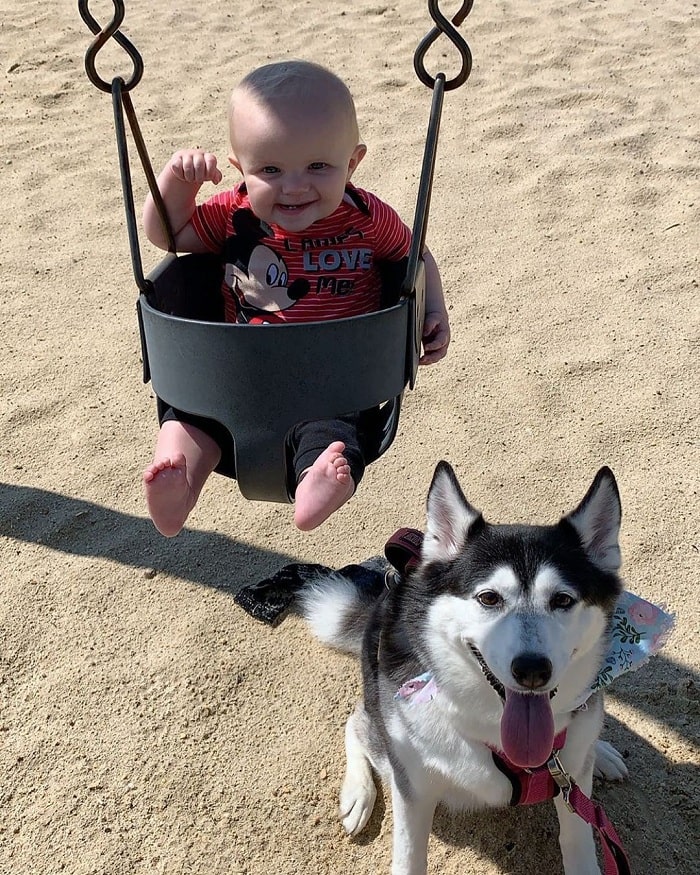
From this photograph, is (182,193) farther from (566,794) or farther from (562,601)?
(566,794)

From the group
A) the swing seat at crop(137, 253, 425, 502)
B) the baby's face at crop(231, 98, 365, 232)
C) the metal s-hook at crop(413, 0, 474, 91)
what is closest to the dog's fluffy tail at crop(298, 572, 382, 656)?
the swing seat at crop(137, 253, 425, 502)

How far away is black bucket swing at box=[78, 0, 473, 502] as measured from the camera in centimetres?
198

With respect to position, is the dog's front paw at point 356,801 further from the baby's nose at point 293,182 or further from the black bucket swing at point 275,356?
the baby's nose at point 293,182

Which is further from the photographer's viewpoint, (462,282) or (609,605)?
(462,282)

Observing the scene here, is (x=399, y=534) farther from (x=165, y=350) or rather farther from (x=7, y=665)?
(x=7, y=665)

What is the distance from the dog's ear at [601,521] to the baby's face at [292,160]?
1.02m

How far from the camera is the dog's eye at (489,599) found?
2.02m

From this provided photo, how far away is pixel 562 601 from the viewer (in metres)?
2.02

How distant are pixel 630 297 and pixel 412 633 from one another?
3013mm

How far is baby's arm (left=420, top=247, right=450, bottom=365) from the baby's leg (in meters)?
0.67

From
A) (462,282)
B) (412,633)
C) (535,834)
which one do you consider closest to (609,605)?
(412,633)

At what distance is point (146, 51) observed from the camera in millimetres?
7641

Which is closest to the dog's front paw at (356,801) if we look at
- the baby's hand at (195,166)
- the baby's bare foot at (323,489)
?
the baby's bare foot at (323,489)

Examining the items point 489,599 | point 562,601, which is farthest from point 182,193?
point 562,601
